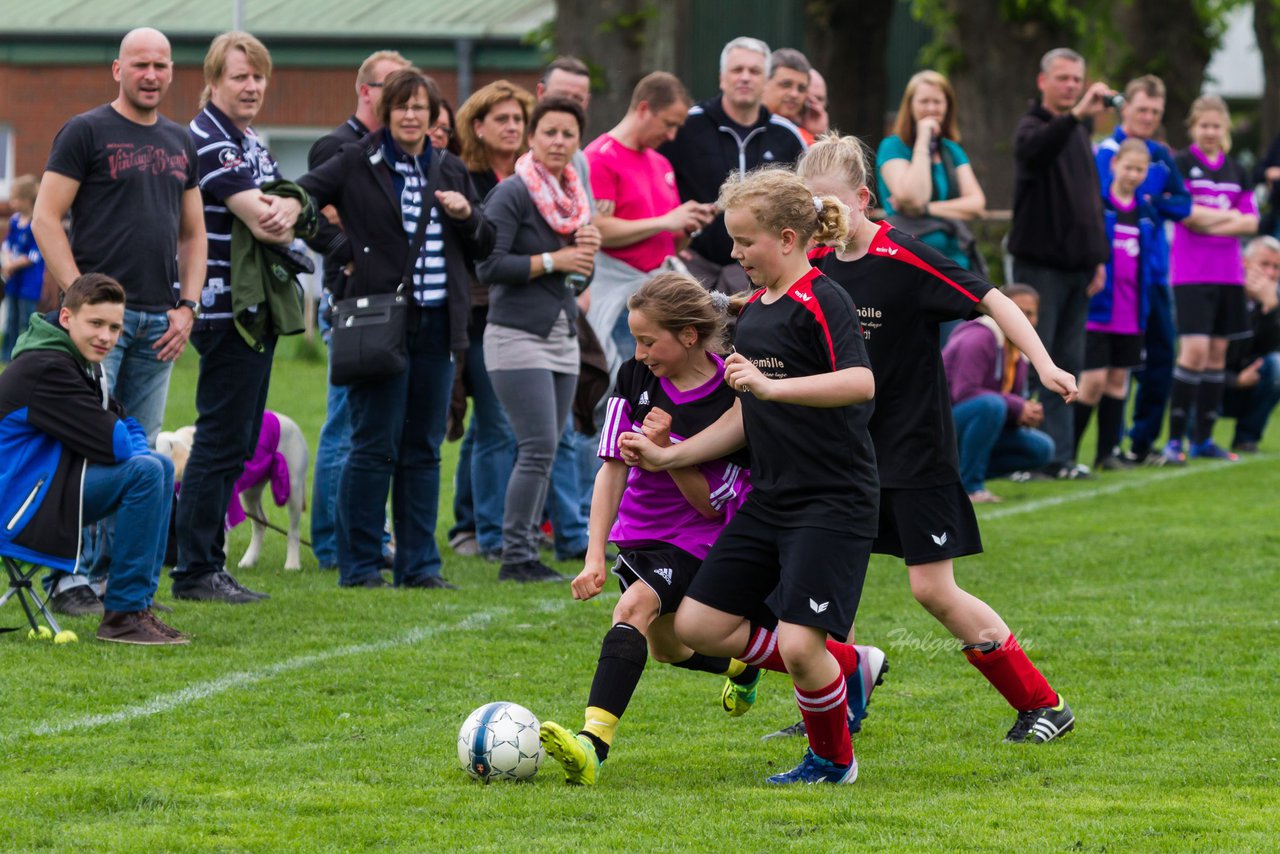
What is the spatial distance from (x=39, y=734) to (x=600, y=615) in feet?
9.54

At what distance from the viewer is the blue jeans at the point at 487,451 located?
921cm

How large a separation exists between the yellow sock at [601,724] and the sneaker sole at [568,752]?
100 mm

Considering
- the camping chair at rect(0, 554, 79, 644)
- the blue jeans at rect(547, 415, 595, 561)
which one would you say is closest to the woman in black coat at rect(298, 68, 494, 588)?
the blue jeans at rect(547, 415, 595, 561)

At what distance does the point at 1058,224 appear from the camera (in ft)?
39.6

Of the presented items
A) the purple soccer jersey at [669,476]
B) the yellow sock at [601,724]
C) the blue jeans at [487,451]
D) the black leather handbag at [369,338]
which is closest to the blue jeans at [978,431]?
the blue jeans at [487,451]

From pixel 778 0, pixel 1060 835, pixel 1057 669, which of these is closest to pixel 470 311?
pixel 1057 669

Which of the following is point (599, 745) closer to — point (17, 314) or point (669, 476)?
point (669, 476)

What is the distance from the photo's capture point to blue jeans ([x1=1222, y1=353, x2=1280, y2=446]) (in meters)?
15.2

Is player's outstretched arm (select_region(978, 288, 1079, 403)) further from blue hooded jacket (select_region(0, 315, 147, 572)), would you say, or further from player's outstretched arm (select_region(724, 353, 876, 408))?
blue hooded jacket (select_region(0, 315, 147, 572))

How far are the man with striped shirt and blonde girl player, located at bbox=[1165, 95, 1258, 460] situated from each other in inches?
329

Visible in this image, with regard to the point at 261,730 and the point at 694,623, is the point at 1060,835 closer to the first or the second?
the point at 694,623

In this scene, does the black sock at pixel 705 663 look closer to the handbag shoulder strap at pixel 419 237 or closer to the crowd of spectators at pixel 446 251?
the crowd of spectators at pixel 446 251

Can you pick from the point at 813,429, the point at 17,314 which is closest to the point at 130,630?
the point at 813,429

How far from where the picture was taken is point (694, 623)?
515 centimetres
